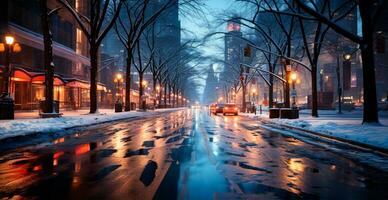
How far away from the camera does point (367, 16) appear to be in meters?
18.4

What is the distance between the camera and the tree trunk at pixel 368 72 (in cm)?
1784

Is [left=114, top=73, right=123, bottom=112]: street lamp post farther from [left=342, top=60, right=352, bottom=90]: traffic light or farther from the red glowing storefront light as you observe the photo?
the red glowing storefront light

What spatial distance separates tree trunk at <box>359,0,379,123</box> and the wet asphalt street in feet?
27.3

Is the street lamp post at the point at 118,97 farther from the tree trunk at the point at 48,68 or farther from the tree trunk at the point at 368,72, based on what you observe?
the tree trunk at the point at 368,72

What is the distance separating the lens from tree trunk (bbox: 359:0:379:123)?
17844 mm

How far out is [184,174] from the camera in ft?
23.5

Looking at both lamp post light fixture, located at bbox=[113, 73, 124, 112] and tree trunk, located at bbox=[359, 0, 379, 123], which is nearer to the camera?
tree trunk, located at bbox=[359, 0, 379, 123]

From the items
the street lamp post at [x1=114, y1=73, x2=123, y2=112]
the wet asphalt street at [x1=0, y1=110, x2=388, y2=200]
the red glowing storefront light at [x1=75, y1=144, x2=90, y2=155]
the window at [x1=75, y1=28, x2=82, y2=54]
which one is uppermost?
the window at [x1=75, y1=28, x2=82, y2=54]

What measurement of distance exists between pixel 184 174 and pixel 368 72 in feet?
46.6

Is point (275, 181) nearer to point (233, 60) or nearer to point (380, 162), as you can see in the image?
point (380, 162)

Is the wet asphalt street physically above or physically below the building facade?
below

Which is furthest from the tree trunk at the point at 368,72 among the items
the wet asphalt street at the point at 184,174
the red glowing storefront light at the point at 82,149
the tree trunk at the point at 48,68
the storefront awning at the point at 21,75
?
the storefront awning at the point at 21,75

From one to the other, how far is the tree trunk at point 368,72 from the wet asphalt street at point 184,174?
8.33 meters

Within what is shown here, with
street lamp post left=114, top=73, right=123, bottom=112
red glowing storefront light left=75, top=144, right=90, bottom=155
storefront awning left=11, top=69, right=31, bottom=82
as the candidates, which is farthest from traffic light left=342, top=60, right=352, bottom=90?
red glowing storefront light left=75, top=144, right=90, bottom=155
